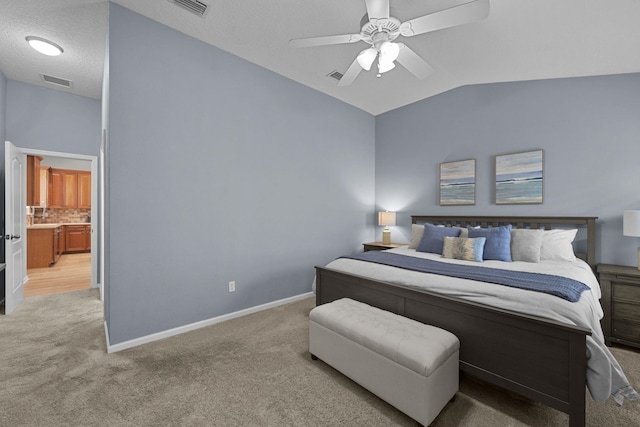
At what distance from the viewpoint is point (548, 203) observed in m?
3.40

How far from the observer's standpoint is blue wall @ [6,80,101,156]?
3.73 meters

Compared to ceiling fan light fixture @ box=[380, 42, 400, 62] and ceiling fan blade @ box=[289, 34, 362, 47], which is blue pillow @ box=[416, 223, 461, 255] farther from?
ceiling fan blade @ box=[289, 34, 362, 47]

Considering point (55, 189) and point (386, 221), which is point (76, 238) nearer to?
point (55, 189)

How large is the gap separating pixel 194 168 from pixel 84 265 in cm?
509

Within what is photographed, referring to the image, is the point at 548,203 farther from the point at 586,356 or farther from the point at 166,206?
the point at 166,206

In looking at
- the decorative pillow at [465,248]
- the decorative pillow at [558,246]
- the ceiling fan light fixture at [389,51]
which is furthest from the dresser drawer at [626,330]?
the ceiling fan light fixture at [389,51]

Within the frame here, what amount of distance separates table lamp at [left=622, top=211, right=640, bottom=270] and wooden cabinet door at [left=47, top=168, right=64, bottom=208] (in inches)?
428

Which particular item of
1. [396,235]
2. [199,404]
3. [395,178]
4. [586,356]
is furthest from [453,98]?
[199,404]

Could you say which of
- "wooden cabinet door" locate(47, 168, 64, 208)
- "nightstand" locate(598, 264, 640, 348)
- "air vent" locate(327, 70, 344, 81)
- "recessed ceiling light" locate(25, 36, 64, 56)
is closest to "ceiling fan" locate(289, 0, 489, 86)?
"air vent" locate(327, 70, 344, 81)

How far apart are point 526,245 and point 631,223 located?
2.90 feet

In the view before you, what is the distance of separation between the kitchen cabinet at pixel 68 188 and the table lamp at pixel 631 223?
10.7 m

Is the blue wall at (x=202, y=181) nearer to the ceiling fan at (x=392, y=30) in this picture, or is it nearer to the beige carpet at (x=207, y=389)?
the beige carpet at (x=207, y=389)

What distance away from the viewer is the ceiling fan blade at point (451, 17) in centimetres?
169

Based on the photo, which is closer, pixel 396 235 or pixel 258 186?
pixel 258 186
